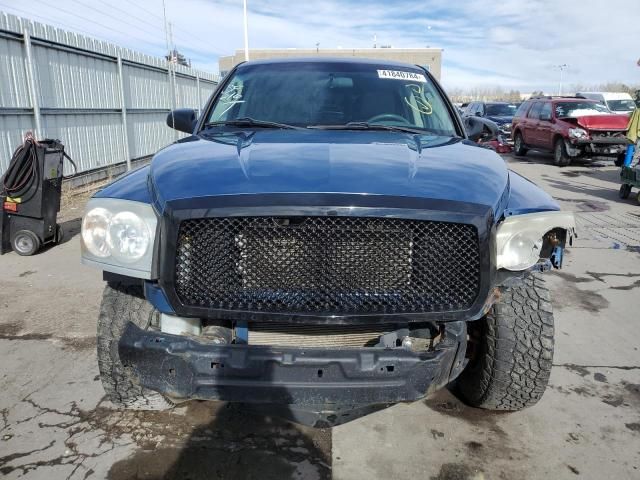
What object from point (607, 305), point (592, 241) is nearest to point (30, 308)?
point (607, 305)

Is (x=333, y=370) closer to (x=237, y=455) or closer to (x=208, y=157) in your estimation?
(x=237, y=455)

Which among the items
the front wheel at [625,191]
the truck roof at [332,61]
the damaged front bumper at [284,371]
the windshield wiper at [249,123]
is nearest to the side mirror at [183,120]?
the windshield wiper at [249,123]

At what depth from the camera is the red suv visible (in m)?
13.7

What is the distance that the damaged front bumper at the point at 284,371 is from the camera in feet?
6.42

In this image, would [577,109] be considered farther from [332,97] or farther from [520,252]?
A: [520,252]

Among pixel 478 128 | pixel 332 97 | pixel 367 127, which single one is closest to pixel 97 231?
pixel 367 127

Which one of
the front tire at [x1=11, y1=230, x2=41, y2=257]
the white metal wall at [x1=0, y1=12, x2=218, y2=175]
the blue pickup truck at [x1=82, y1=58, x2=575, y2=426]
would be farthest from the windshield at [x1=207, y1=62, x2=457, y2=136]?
the white metal wall at [x1=0, y1=12, x2=218, y2=175]

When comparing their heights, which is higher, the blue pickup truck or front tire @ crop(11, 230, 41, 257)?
the blue pickup truck

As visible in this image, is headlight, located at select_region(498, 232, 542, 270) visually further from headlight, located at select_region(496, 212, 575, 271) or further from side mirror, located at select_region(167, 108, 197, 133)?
side mirror, located at select_region(167, 108, 197, 133)

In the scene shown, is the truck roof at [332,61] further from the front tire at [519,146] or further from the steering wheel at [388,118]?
the front tire at [519,146]

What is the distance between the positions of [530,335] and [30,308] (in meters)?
3.83

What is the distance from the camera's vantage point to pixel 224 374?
196cm

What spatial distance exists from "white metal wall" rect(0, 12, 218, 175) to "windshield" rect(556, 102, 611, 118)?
1083 cm

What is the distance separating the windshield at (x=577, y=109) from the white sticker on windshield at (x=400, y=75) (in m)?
12.4
